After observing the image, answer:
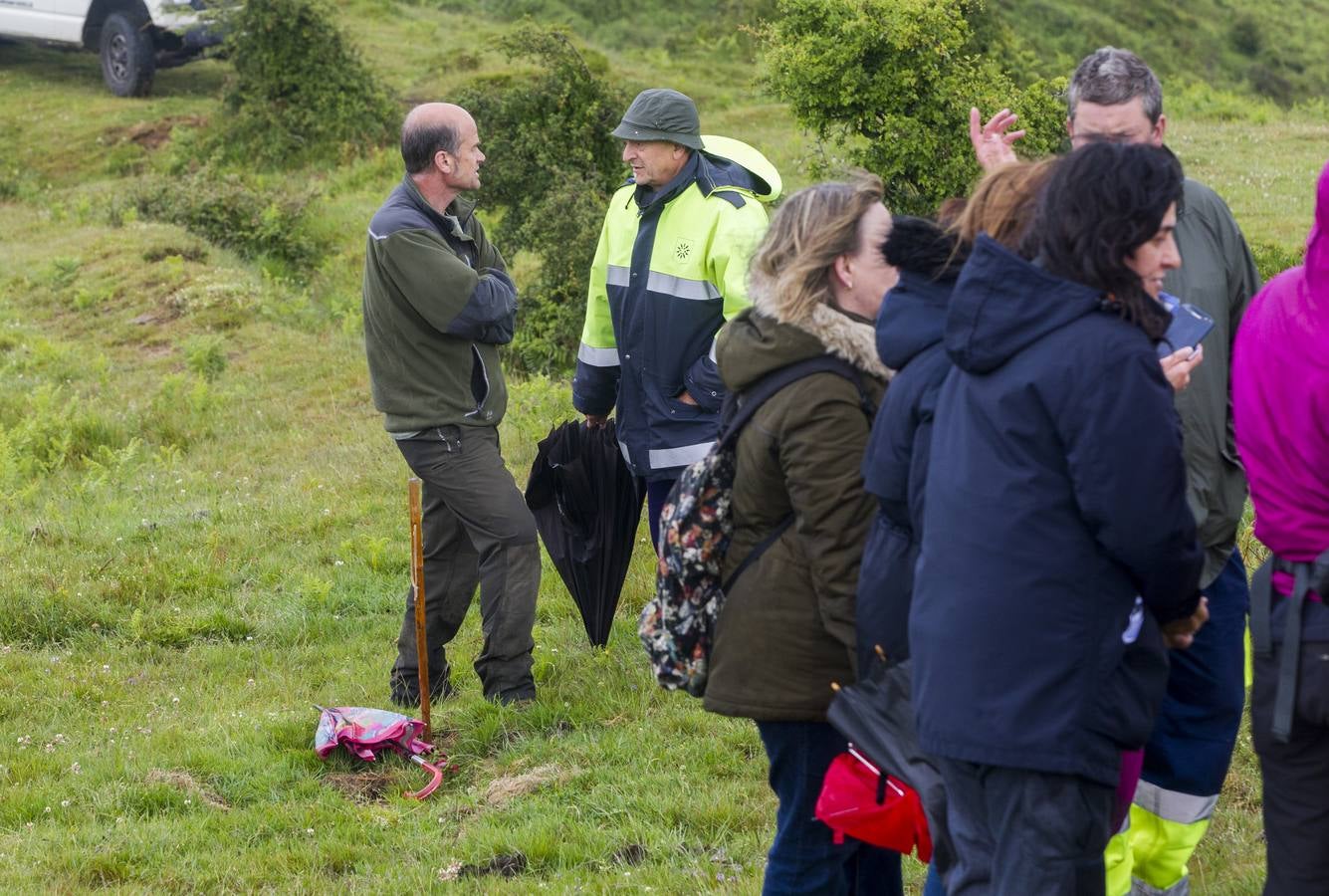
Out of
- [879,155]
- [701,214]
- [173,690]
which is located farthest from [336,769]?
[879,155]

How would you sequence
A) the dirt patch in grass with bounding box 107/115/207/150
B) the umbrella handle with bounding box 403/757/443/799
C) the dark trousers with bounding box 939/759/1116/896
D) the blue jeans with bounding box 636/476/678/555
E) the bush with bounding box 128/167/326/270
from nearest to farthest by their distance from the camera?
1. the dark trousers with bounding box 939/759/1116/896
2. the umbrella handle with bounding box 403/757/443/799
3. the blue jeans with bounding box 636/476/678/555
4. the bush with bounding box 128/167/326/270
5. the dirt patch in grass with bounding box 107/115/207/150

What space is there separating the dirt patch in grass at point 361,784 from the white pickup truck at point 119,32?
17.4 m

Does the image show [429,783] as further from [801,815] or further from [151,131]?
[151,131]

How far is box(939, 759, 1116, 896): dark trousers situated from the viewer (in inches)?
109

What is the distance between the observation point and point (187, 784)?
5.50 m

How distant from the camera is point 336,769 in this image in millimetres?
5652

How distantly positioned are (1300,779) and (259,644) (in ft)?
17.4

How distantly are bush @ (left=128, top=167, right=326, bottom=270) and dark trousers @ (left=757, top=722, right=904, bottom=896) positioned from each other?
13.4 meters

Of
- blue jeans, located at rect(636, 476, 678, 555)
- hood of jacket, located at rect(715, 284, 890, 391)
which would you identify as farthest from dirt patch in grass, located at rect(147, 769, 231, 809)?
hood of jacket, located at rect(715, 284, 890, 391)

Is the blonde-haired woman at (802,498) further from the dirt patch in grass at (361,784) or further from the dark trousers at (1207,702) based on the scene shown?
the dirt patch in grass at (361,784)

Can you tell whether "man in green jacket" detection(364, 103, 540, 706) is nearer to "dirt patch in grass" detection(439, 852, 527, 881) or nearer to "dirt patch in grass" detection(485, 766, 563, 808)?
"dirt patch in grass" detection(485, 766, 563, 808)

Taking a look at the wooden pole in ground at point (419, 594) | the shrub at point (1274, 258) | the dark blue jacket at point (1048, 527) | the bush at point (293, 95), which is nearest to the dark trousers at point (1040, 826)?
the dark blue jacket at point (1048, 527)

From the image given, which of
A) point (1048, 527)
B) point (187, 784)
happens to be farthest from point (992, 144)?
point (187, 784)

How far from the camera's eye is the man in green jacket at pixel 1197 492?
3.69 metres
